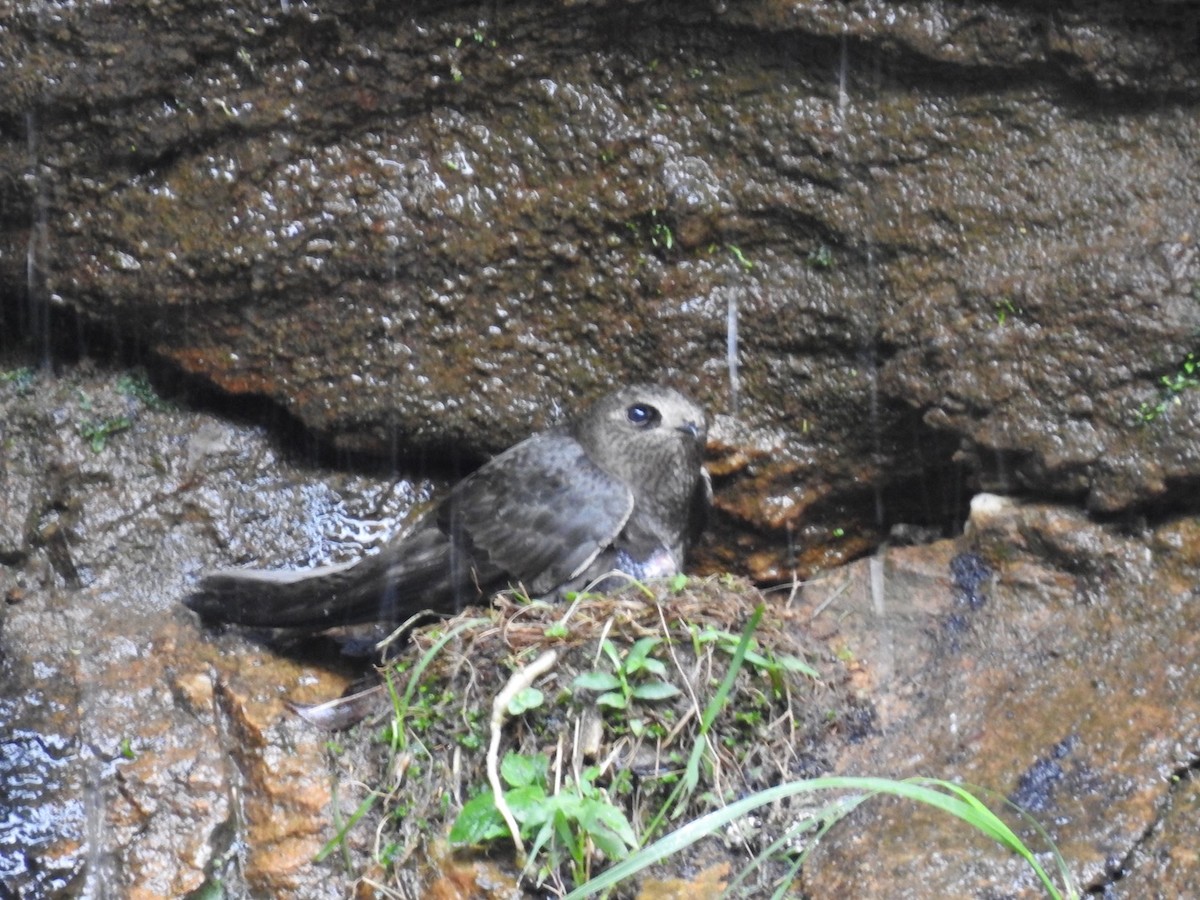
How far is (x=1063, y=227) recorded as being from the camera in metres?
4.23

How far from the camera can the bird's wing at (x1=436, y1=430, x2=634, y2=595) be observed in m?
4.27

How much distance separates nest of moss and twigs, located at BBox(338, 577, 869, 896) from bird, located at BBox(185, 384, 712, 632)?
283mm

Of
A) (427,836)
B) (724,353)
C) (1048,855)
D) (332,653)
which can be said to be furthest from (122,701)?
(1048,855)

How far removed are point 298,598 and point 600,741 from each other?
114 centimetres

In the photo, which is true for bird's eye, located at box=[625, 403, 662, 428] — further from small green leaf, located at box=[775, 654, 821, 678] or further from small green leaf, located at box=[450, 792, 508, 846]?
small green leaf, located at box=[450, 792, 508, 846]

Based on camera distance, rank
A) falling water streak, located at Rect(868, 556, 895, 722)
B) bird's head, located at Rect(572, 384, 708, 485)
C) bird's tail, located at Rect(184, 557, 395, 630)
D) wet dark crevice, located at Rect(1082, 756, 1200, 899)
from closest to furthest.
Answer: wet dark crevice, located at Rect(1082, 756, 1200, 899), falling water streak, located at Rect(868, 556, 895, 722), bird's tail, located at Rect(184, 557, 395, 630), bird's head, located at Rect(572, 384, 708, 485)

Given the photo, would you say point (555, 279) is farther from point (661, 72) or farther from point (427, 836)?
point (427, 836)

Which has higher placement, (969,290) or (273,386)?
(969,290)

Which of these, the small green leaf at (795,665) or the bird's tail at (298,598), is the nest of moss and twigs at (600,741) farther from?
the bird's tail at (298,598)

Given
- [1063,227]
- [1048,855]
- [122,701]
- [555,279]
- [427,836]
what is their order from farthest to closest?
[555,279] < [1063,227] < [122,701] < [427,836] < [1048,855]

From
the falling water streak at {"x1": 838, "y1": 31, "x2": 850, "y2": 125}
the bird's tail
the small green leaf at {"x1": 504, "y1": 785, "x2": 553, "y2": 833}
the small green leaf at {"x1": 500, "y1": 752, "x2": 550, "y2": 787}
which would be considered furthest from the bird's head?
the small green leaf at {"x1": 504, "y1": 785, "x2": 553, "y2": 833}

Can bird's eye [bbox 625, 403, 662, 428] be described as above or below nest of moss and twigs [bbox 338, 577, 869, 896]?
above

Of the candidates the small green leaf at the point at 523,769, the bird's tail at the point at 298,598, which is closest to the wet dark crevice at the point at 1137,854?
the small green leaf at the point at 523,769

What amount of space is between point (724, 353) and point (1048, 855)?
2115mm
